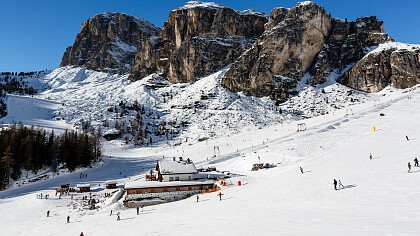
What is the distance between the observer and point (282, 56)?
184125 mm

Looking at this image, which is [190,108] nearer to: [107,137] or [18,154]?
[107,137]

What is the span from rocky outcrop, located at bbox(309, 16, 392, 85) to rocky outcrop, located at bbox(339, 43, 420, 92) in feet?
31.3

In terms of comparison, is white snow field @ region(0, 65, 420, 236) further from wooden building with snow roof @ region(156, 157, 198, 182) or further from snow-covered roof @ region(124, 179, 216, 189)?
wooden building with snow roof @ region(156, 157, 198, 182)

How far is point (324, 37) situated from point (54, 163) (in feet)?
548

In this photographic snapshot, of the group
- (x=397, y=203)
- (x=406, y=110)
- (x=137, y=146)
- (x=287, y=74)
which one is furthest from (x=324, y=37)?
(x=397, y=203)

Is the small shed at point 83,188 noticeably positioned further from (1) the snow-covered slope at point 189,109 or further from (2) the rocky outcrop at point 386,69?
(2) the rocky outcrop at point 386,69

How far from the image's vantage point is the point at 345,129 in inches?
3054

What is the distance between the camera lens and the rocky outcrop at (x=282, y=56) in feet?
588

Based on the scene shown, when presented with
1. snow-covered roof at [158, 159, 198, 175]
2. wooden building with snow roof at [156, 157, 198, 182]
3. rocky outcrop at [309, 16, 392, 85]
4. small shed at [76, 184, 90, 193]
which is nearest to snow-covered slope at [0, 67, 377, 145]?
rocky outcrop at [309, 16, 392, 85]

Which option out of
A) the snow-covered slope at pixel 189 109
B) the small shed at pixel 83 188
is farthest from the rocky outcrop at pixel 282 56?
the small shed at pixel 83 188

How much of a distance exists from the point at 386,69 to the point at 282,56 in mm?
50919

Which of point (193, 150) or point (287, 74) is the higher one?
point (287, 74)

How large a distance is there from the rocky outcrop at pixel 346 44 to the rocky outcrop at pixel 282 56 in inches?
210

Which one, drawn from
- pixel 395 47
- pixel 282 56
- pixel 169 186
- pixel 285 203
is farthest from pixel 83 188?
pixel 395 47
